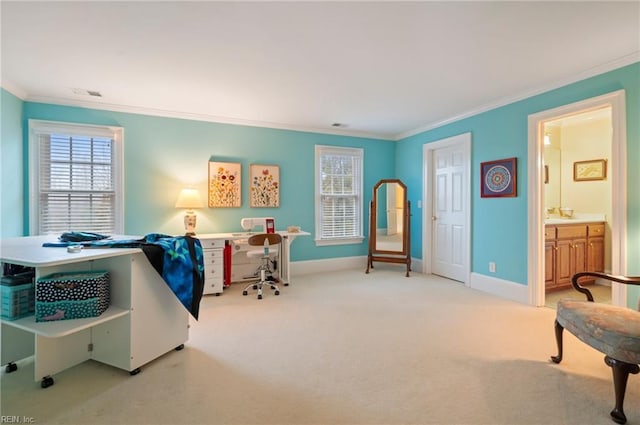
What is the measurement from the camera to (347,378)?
197cm

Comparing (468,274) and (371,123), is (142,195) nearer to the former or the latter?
(371,123)

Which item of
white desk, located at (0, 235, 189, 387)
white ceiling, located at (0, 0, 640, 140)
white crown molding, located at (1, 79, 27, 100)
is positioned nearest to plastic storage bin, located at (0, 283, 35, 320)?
white desk, located at (0, 235, 189, 387)

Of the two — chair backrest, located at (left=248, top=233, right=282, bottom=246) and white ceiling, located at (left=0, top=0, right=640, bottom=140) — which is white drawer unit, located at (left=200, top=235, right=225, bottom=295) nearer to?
chair backrest, located at (left=248, top=233, right=282, bottom=246)

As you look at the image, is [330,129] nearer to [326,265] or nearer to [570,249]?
[326,265]

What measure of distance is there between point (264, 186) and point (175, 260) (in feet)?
8.71

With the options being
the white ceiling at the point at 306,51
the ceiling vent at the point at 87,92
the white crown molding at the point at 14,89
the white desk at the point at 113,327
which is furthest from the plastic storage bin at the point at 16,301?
the white crown molding at the point at 14,89

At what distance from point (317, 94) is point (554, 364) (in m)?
3.23

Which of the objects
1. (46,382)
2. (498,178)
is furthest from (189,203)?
(498,178)

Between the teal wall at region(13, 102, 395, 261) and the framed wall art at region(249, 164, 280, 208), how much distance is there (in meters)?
0.07

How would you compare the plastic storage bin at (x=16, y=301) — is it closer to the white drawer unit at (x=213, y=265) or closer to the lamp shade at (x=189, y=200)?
the white drawer unit at (x=213, y=265)

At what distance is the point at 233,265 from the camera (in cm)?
444

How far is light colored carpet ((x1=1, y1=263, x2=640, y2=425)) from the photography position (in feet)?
5.35

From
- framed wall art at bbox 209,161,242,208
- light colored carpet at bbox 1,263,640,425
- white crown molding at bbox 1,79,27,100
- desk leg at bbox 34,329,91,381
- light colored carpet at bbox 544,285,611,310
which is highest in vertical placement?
white crown molding at bbox 1,79,27,100

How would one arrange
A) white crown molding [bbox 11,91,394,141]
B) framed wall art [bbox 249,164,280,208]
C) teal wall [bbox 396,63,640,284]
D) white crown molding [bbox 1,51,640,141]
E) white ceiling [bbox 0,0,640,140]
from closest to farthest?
1. white ceiling [bbox 0,0,640,140]
2. teal wall [bbox 396,63,640,284]
3. white crown molding [bbox 1,51,640,141]
4. white crown molding [bbox 11,91,394,141]
5. framed wall art [bbox 249,164,280,208]
